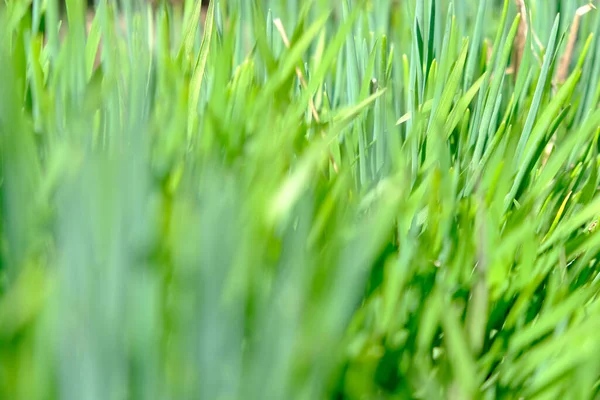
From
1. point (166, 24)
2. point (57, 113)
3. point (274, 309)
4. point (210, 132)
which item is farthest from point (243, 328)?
point (166, 24)

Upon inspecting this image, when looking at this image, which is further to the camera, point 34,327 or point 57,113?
point 57,113

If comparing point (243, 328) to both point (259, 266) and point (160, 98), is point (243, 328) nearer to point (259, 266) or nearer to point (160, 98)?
point (259, 266)

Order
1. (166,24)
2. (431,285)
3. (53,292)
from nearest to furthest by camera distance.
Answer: (53,292) → (431,285) → (166,24)

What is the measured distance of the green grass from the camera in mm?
273

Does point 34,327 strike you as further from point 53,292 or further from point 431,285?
point 431,285

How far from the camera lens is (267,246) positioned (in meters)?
0.33

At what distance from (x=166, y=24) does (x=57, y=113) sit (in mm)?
156

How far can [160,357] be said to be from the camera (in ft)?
0.91

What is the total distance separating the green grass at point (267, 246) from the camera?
27 cm

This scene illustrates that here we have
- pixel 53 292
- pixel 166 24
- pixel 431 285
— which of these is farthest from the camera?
pixel 166 24

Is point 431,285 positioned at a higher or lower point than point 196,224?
lower

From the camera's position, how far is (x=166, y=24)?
0.63 m

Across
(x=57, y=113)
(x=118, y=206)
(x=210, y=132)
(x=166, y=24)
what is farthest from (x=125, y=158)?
(x=166, y=24)

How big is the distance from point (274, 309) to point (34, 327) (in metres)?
0.10
